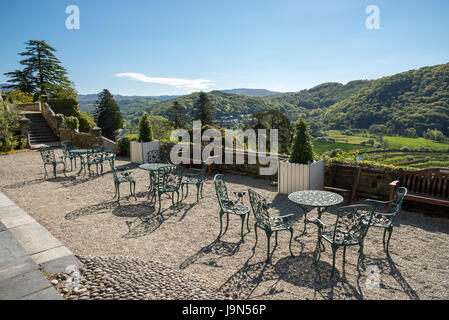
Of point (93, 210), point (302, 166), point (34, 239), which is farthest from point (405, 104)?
point (34, 239)

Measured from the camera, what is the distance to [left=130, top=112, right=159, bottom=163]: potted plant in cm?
1080

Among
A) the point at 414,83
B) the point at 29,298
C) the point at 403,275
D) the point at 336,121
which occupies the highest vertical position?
the point at 414,83

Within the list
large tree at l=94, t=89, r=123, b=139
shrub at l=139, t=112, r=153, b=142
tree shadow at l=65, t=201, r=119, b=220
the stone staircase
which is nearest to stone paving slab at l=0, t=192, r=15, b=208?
tree shadow at l=65, t=201, r=119, b=220

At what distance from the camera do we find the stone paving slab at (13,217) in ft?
14.6

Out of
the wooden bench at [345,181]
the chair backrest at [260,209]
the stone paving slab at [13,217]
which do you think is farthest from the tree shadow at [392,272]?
the stone paving slab at [13,217]

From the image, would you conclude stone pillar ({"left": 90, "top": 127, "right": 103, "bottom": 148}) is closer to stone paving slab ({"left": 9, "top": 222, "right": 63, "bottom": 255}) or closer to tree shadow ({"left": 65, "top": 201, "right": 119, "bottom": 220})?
tree shadow ({"left": 65, "top": 201, "right": 119, "bottom": 220})

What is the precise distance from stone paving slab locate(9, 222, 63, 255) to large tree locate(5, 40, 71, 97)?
33.4 meters

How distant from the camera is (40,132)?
16344 millimetres

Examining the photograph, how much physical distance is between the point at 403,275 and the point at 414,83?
1607 inches

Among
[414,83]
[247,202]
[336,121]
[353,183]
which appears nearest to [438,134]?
[414,83]

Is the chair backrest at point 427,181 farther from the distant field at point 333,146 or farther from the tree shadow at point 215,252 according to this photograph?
the distant field at point 333,146

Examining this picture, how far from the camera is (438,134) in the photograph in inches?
1013

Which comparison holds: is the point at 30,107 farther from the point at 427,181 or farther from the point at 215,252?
the point at 427,181
